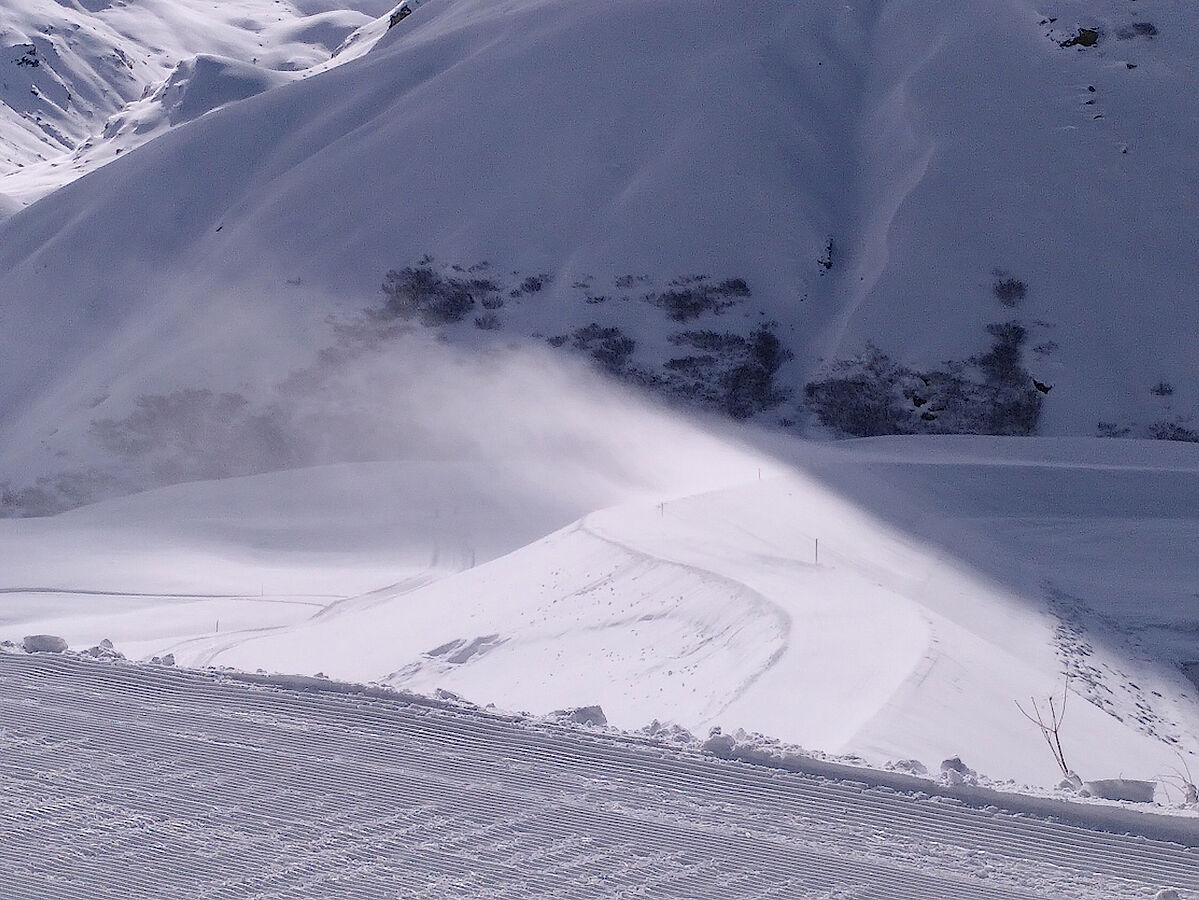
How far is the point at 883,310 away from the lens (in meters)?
29.5

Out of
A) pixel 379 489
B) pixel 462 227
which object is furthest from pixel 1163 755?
pixel 462 227

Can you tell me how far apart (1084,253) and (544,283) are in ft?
43.5

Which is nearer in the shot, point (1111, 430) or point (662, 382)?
point (1111, 430)

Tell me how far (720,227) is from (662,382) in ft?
15.6

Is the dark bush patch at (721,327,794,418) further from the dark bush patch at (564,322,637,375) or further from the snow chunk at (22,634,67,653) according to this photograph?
the snow chunk at (22,634,67,653)

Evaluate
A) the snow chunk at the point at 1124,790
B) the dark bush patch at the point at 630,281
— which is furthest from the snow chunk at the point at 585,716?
the dark bush patch at the point at 630,281

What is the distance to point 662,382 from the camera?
96.2ft

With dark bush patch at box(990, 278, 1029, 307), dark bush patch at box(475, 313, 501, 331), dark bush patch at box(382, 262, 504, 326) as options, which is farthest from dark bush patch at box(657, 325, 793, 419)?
dark bush patch at box(990, 278, 1029, 307)

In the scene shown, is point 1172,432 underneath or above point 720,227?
underneath

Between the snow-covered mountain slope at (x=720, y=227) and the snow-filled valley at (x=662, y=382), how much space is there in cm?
11

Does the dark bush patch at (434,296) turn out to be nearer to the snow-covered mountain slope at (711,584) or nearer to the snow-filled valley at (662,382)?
the snow-filled valley at (662,382)

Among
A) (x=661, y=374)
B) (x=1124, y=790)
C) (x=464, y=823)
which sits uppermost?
(x=661, y=374)

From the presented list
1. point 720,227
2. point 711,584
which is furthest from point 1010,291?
point 711,584

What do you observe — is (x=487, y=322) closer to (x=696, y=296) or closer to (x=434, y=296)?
(x=434, y=296)
